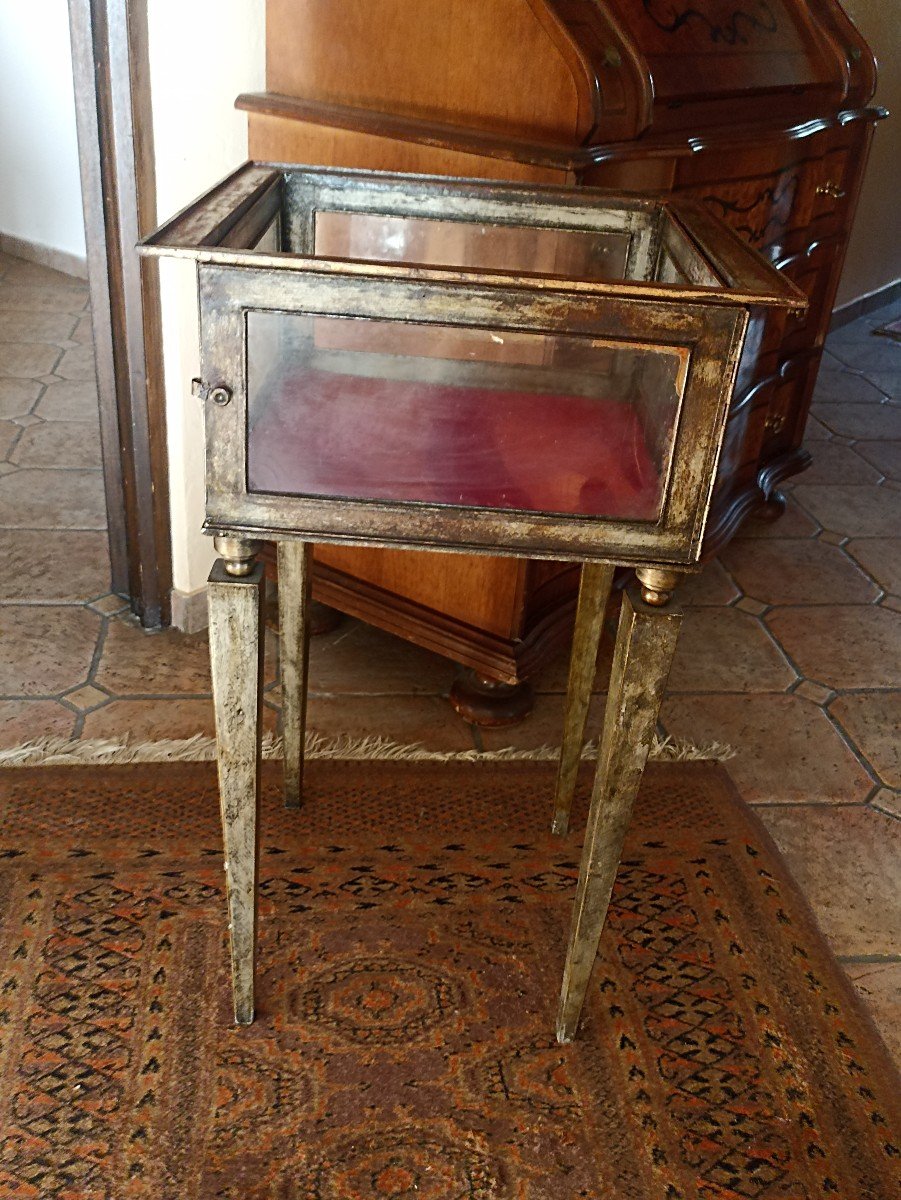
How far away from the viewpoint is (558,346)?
4.28ft

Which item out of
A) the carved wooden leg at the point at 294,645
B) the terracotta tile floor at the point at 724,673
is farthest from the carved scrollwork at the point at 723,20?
the terracotta tile floor at the point at 724,673

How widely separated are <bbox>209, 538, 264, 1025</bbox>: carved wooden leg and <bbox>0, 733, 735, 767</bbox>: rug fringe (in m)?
0.69

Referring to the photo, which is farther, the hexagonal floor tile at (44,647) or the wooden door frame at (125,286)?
the hexagonal floor tile at (44,647)

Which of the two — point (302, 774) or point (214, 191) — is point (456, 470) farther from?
point (302, 774)

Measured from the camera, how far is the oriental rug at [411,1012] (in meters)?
1.54

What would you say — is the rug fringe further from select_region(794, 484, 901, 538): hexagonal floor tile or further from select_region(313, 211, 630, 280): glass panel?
select_region(794, 484, 901, 538): hexagonal floor tile

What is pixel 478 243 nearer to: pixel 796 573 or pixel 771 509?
pixel 796 573

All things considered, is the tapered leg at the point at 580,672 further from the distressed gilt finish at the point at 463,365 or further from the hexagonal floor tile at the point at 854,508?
the hexagonal floor tile at the point at 854,508

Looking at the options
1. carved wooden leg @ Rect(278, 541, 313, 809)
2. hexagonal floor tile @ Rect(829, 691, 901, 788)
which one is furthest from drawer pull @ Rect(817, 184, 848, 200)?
carved wooden leg @ Rect(278, 541, 313, 809)

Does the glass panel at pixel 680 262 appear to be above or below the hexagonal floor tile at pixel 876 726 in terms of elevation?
above

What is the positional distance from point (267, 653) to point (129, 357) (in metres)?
0.71

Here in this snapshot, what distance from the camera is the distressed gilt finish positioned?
48.1 inches

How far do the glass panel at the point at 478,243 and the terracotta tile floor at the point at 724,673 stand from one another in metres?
1.09

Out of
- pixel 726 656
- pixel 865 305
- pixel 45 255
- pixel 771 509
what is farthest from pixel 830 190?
pixel 45 255
